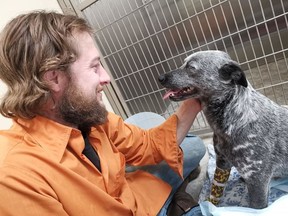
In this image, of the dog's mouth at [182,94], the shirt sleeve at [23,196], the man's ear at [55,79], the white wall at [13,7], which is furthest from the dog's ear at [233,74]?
the white wall at [13,7]

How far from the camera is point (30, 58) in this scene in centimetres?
109

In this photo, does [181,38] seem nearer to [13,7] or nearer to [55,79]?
[55,79]

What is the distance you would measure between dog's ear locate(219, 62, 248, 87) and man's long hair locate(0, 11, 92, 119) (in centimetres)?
60

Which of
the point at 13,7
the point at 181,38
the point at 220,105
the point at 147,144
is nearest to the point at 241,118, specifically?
the point at 220,105

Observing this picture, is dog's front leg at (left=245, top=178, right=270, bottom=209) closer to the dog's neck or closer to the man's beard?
the dog's neck

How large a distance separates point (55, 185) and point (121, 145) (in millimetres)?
513

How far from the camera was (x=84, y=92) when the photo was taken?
1.17 metres

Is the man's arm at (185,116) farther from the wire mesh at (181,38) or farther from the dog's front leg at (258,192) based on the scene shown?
the wire mesh at (181,38)

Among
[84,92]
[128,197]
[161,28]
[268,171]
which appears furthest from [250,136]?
[161,28]

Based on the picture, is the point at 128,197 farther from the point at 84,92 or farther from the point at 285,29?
the point at 285,29

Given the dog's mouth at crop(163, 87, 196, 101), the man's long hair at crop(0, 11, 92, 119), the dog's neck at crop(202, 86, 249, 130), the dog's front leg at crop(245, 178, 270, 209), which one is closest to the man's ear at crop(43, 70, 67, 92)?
the man's long hair at crop(0, 11, 92, 119)

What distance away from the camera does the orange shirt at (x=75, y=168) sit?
3.09 feet

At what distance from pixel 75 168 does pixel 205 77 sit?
64cm

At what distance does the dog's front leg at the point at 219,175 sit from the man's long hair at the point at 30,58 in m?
0.77
